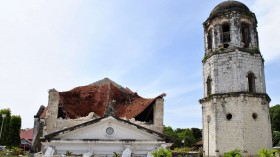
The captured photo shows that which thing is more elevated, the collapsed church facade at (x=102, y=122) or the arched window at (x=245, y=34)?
the arched window at (x=245, y=34)

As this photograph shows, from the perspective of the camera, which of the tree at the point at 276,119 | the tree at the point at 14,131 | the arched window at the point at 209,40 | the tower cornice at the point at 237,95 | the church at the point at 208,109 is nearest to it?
the church at the point at 208,109

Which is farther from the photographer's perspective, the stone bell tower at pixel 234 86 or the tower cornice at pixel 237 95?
the tower cornice at pixel 237 95

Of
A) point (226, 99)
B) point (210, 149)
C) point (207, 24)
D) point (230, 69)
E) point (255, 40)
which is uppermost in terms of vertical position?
point (207, 24)

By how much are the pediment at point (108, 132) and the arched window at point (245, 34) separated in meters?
15.2

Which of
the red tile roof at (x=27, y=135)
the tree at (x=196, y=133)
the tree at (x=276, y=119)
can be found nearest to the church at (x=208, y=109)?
the red tile roof at (x=27, y=135)

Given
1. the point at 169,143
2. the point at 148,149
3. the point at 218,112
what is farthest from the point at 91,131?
the point at 218,112

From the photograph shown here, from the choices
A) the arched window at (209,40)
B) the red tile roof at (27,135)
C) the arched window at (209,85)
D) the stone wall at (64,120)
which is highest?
the arched window at (209,40)

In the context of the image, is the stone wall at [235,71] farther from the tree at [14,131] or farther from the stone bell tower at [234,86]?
the tree at [14,131]

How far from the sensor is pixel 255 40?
100.0 feet

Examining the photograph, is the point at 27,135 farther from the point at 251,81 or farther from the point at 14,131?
the point at 251,81

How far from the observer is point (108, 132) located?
1973 cm

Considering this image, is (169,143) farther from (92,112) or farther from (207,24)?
(207,24)

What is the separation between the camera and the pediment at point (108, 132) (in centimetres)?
1941

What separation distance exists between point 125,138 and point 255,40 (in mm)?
17608
